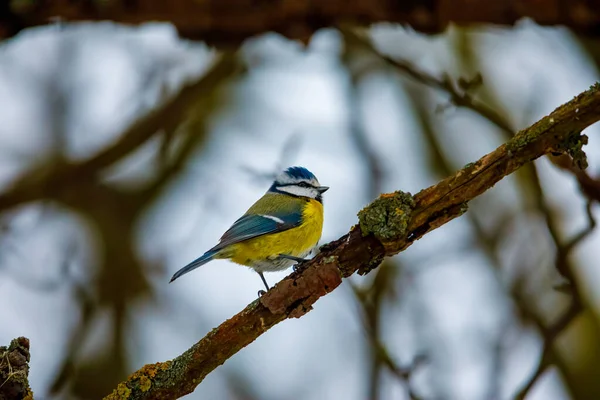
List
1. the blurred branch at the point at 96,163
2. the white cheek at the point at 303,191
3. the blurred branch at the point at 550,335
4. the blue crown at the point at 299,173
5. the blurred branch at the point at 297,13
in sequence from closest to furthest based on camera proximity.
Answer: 1. the blurred branch at the point at 550,335
2. the blurred branch at the point at 297,13
3. the white cheek at the point at 303,191
4. the blue crown at the point at 299,173
5. the blurred branch at the point at 96,163

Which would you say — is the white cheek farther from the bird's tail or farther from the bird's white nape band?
the bird's tail

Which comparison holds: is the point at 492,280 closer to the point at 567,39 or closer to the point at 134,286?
the point at 567,39

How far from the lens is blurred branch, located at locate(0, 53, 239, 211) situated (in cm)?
442

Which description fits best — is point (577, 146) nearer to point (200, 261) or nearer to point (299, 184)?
point (200, 261)

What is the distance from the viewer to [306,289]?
2.24 metres

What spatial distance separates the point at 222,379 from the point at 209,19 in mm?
2595

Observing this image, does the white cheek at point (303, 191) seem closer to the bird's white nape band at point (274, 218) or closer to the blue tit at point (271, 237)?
the blue tit at point (271, 237)

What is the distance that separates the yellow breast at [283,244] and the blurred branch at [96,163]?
150 centimetres

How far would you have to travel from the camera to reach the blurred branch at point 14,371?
2.12 m

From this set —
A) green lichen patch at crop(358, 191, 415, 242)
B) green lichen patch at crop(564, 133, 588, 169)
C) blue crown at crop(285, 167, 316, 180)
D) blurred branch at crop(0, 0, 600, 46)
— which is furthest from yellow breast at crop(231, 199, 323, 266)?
green lichen patch at crop(564, 133, 588, 169)

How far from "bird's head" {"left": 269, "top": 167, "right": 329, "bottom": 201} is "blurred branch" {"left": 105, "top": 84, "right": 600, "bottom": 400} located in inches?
72.9

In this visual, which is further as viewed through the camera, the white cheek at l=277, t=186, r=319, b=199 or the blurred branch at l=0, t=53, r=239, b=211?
the blurred branch at l=0, t=53, r=239, b=211

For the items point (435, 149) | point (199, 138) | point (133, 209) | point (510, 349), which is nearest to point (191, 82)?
point (199, 138)

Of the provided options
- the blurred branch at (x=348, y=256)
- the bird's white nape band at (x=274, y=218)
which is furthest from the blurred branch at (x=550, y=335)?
the blurred branch at (x=348, y=256)
